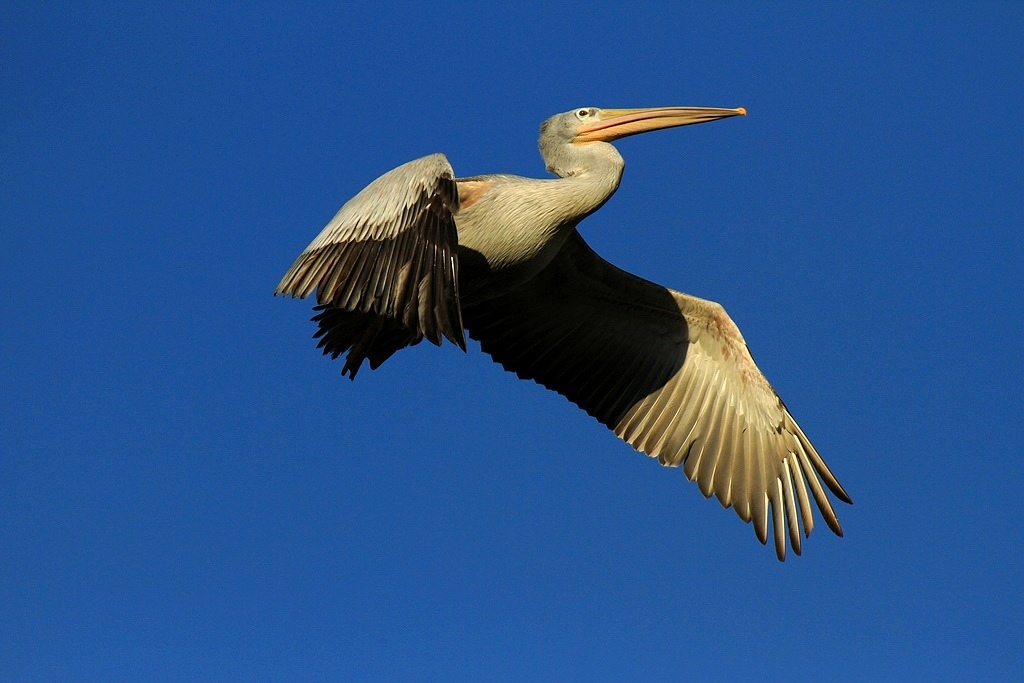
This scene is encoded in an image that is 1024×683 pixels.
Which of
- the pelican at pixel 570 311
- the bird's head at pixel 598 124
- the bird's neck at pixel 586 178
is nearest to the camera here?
the pelican at pixel 570 311

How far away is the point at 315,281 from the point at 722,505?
416cm

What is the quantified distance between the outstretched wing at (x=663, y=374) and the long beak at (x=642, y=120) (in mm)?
965

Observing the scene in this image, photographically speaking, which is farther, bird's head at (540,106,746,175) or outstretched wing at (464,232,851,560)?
outstretched wing at (464,232,851,560)

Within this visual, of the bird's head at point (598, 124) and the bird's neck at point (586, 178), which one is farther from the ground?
the bird's head at point (598, 124)

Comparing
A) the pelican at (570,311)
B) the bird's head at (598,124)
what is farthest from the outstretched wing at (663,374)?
the bird's head at (598,124)

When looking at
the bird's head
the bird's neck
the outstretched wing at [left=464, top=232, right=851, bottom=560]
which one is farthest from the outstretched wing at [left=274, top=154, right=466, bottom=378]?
the outstretched wing at [left=464, top=232, right=851, bottom=560]

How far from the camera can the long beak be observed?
9.64 meters

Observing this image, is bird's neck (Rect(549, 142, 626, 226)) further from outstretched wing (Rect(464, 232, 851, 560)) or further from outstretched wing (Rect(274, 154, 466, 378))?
outstretched wing (Rect(274, 154, 466, 378))

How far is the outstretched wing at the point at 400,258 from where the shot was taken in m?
7.58

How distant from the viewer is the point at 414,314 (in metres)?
7.59

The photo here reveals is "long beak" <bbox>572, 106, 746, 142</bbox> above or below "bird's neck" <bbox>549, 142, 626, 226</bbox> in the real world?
above

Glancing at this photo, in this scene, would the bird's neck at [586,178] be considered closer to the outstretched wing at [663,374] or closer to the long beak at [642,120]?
the long beak at [642,120]

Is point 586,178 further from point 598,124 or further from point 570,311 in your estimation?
point 570,311

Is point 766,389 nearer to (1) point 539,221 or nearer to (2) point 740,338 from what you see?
(2) point 740,338
